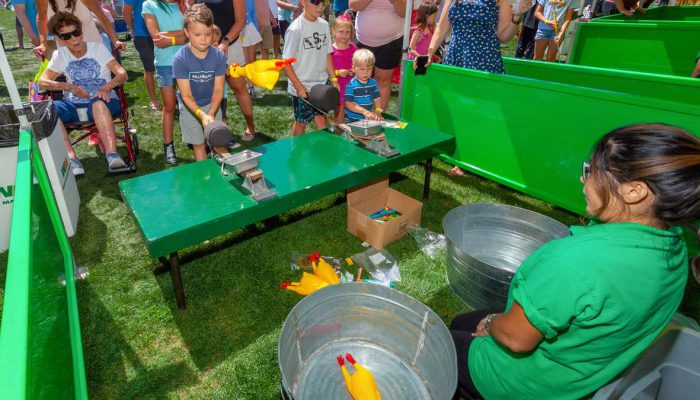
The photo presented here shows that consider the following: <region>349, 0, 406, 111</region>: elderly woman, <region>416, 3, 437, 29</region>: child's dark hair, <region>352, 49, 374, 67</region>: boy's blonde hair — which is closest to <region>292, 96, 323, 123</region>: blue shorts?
<region>352, 49, 374, 67</region>: boy's blonde hair

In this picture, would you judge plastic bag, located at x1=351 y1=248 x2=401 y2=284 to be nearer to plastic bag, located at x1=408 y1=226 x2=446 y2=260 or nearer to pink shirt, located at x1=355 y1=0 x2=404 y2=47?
plastic bag, located at x1=408 y1=226 x2=446 y2=260

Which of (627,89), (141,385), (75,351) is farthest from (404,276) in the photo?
(627,89)

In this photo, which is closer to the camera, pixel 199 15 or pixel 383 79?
pixel 199 15

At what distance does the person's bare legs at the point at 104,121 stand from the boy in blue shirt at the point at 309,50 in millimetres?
1833

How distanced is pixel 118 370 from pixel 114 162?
261 centimetres

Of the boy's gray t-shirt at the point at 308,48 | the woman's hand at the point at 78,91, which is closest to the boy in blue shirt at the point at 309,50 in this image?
the boy's gray t-shirt at the point at 308,48

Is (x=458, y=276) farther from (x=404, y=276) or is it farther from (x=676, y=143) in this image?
(x=676, y=143)

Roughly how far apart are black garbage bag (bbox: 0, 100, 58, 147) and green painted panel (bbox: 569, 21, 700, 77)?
6623 mm

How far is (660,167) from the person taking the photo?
3.71ft

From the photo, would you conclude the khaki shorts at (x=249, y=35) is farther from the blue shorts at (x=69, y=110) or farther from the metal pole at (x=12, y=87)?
the metal pole at (x=12, y=87)

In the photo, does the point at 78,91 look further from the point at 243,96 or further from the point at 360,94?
the point at 360,94

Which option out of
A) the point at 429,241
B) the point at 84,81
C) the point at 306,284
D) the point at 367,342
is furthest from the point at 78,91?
the point at 367,342

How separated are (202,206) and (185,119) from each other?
1.55 m

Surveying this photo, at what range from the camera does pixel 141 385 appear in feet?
7.55
